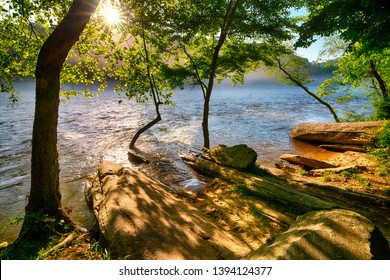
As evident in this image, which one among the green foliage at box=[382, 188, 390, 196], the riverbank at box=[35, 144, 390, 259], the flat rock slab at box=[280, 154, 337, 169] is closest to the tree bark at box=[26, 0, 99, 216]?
the riverbank at box=[35, 144, 390, 259]

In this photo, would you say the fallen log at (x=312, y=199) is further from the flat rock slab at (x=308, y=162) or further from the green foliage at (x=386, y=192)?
the flat rock slab at (x=308, y=162)

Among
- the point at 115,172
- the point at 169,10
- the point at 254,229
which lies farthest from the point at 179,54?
the point at 254,229

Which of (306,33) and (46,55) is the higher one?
(306,33)

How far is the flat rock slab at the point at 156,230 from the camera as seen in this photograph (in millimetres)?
4098

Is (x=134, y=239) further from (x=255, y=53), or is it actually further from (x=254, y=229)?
→ (x=255, y=53)

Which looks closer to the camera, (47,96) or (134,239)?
(134,239)

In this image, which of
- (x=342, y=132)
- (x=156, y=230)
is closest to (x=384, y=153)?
(x=342, y=132)

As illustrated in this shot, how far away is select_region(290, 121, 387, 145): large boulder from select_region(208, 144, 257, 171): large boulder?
9.67 m

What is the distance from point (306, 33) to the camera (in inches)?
360

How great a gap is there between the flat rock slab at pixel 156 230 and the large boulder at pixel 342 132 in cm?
1421

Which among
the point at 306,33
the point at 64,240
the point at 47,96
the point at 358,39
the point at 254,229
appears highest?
the point at 306,33

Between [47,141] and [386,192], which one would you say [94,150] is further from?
[386,192]

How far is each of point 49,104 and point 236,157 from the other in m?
7.37
